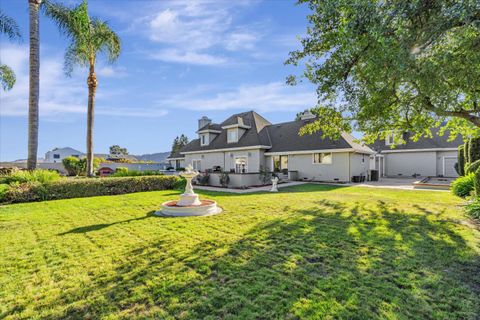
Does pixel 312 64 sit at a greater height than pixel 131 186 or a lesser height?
greater

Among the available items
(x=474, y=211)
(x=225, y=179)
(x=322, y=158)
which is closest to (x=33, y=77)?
(x=225, y=179)

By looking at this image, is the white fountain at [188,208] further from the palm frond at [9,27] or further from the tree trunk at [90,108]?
the palm frond at [9,27]

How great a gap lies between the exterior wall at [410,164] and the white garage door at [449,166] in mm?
824

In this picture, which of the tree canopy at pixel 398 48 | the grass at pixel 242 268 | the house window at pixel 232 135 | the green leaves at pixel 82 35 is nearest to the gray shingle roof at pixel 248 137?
the house window at pixel 232 135

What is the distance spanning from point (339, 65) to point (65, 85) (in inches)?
697

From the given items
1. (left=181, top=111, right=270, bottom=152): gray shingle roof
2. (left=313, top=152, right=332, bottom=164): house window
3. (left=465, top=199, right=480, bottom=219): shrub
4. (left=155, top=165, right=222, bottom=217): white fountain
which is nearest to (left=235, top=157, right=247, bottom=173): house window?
(left=181, top=111, right=270, bottom=152): gray shingle roof

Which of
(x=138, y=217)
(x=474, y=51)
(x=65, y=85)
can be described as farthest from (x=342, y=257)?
(x=65, y=85)

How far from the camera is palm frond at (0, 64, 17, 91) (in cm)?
1678

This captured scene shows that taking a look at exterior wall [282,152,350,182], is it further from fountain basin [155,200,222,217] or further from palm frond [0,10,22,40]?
palm frond [0,10,22,40]

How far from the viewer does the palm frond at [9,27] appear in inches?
533

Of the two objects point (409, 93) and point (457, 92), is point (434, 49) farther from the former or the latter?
point (409, 93)

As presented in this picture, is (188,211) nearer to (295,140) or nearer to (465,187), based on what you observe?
(465,187)

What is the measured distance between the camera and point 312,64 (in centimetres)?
943

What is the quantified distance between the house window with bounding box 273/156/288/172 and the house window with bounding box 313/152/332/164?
9.86 ft
